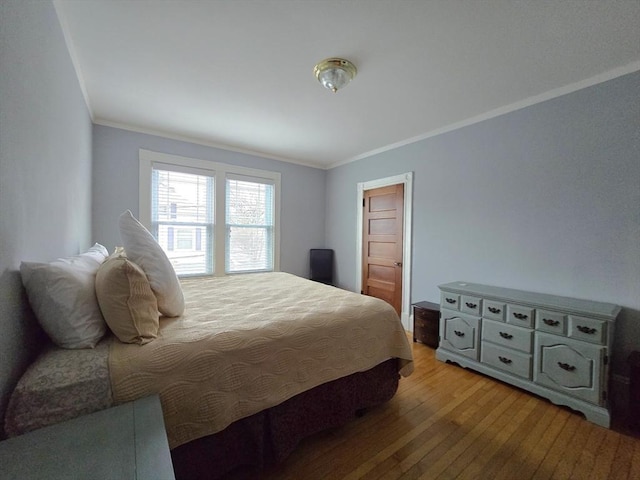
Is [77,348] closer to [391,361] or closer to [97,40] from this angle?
[391,361]

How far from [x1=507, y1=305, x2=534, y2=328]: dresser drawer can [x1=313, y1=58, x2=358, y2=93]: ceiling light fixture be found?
2.31 meters

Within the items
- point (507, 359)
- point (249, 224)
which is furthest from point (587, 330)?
point (249, 224)

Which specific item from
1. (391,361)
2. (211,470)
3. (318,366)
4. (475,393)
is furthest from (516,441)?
(211,470)

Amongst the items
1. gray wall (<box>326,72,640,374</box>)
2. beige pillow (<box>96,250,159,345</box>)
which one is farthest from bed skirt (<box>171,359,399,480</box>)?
gray wall (<box>326,72,640,374</box>)

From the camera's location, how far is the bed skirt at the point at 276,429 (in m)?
1.16

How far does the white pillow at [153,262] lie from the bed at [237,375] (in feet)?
0.37

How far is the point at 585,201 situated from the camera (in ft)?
6.86

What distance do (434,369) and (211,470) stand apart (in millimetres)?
2026

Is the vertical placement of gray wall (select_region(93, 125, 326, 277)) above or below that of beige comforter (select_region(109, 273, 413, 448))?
above

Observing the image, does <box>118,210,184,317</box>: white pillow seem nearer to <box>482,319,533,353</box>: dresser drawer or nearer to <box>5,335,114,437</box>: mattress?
<box>5,335,114,437</box>: mattress

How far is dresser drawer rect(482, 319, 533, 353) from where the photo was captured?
2.05 meters

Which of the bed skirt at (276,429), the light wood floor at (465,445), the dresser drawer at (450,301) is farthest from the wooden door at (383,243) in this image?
the bed skirt at (276,429)

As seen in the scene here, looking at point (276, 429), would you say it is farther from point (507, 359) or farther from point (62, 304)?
point (507, 359)

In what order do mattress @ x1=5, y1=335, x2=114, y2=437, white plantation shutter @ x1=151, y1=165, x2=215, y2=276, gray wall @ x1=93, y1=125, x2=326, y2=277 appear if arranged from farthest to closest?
white plantation shutter @ x1=151, y1=165, x2=215, y2=276 → gray wall @ x1=93, y1=125, x2=326, y2=277 → mattress @ x1=5, y1=335, x2=114, y2=437
